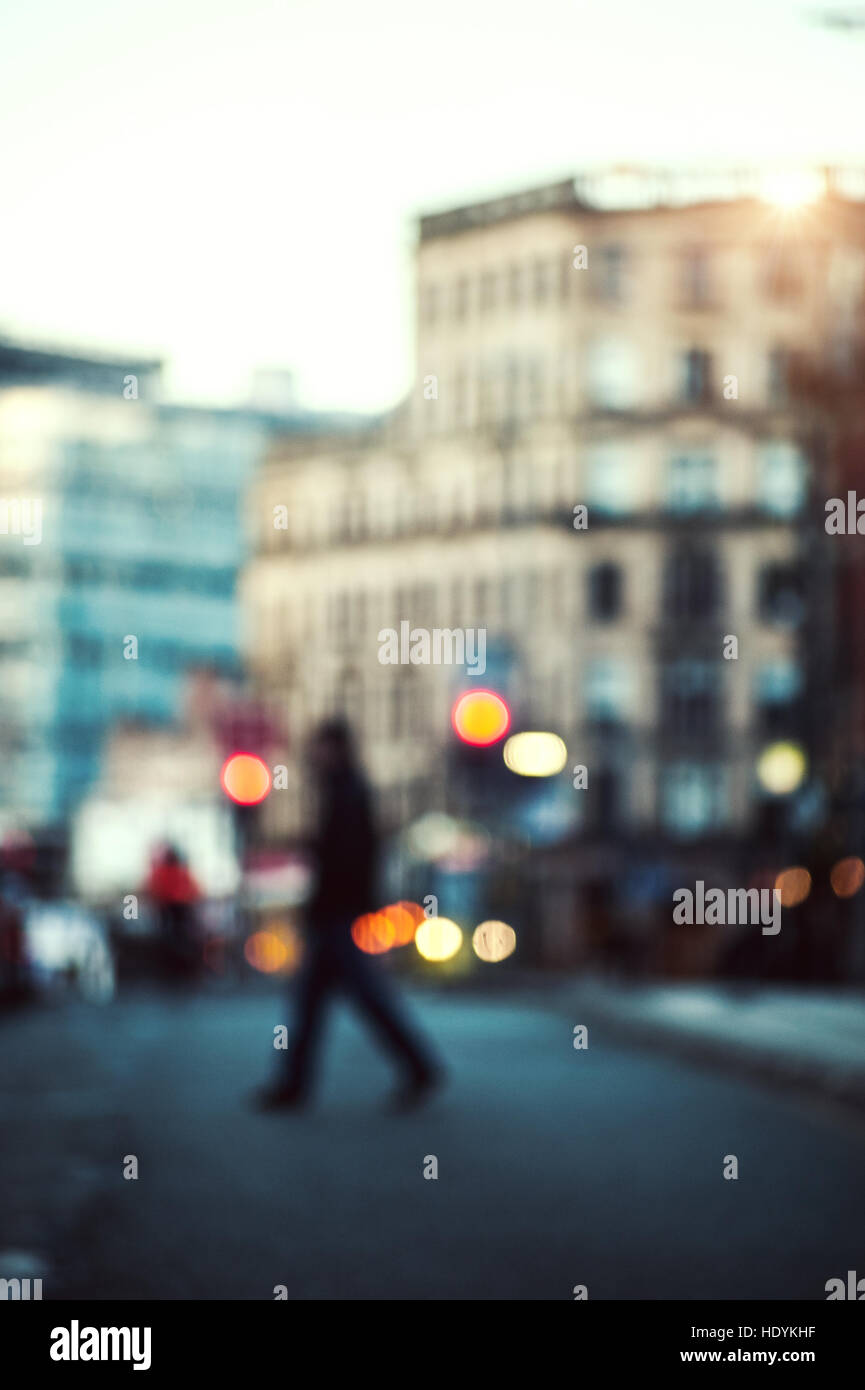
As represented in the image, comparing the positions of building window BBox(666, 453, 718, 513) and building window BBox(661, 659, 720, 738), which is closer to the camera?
building window BBox(661, 659, 720, 738)

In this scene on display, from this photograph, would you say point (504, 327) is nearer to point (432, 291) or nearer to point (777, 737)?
point (432, 291)

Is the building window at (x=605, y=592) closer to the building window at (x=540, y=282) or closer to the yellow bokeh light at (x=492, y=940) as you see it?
the building window at (x=540, y=282)

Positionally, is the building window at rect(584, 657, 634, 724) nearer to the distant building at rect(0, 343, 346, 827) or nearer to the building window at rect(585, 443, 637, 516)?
the building window at rect(585, 443, 637, 516)

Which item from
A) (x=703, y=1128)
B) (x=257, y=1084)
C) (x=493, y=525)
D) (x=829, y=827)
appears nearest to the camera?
(x=703, y=1128)

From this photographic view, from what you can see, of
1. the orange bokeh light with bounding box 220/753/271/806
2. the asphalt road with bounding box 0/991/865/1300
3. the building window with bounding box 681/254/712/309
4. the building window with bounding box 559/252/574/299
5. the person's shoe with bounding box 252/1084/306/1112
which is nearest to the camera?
the asphalt road with bounding box 0/991/865/1300

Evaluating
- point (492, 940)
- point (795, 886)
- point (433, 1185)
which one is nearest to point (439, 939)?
point (795, 886)

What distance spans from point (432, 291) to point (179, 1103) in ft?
241

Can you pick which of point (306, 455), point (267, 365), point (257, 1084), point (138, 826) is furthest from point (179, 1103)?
point (267, 365)

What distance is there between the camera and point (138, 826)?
174 feet

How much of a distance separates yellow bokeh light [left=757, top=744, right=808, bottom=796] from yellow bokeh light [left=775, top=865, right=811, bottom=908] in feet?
3.69

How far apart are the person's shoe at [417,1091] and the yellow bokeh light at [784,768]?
1993cm

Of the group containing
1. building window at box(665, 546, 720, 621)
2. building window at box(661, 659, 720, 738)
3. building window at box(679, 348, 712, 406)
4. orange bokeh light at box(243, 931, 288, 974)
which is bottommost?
orange bokeh light at box(243, 931, 288, 974)

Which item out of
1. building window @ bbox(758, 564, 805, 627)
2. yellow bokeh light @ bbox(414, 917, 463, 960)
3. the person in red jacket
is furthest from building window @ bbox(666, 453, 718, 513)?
the person in red jacket

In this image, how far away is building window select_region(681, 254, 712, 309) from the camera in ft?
257
